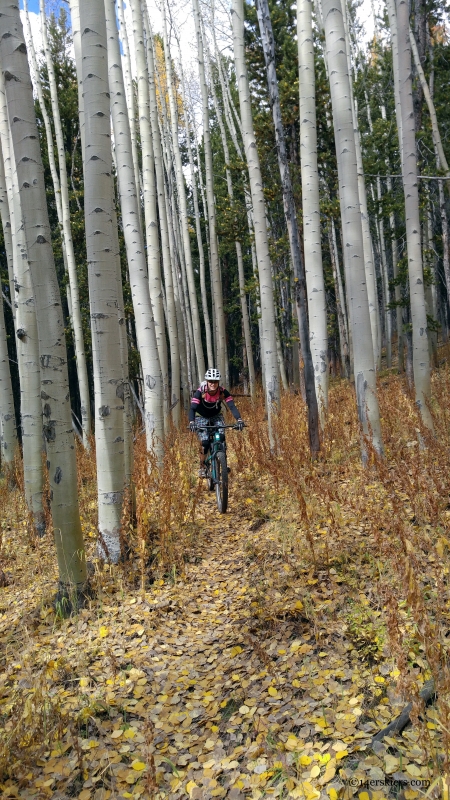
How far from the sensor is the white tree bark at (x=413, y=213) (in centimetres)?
646

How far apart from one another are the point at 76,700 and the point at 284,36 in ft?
52.9

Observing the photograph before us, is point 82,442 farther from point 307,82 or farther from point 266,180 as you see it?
point 266,180

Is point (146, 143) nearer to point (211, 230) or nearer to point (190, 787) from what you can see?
point (211, 230)

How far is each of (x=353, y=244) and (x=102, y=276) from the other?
3.00m

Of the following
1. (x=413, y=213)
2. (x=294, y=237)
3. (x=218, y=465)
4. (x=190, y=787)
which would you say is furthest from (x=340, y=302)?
(x=190, y=787)

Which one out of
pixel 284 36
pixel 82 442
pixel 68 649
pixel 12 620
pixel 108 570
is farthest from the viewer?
pixel 284 36

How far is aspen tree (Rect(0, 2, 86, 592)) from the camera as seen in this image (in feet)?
11.7

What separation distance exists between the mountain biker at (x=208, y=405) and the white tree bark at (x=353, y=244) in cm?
182

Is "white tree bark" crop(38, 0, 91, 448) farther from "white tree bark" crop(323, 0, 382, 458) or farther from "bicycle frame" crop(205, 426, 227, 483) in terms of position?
"white tree bark" crop(323, 0, 382, 458)

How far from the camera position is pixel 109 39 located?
635cm

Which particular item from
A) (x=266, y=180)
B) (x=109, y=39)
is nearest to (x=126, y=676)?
(x=109, y=39)

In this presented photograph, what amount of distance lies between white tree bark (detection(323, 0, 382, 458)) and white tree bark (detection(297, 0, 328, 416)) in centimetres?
141

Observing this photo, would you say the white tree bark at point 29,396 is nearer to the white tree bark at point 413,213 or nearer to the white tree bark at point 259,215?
the white tree bark at point 259,215

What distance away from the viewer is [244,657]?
3324mm
